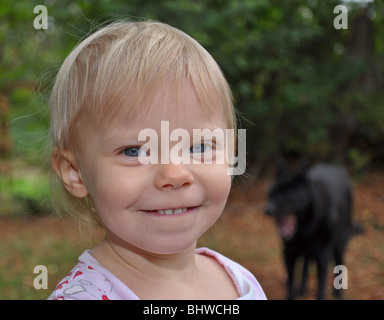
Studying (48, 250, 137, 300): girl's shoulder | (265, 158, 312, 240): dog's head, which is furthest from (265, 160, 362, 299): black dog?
(48, 250, 137, 300): girl's shoulder

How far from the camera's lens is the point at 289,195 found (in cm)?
480

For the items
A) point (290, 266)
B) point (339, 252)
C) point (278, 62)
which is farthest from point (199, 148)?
point (278, 62)

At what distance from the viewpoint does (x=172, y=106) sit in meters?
1.25

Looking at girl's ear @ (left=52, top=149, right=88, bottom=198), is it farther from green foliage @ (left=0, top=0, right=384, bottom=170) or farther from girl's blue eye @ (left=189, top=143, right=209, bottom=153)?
green foliage @ (left=0, top=0, right=384, bottom=170)

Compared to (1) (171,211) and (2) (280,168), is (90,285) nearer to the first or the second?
(1) (171,211)

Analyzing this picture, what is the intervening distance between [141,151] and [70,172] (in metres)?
0.31

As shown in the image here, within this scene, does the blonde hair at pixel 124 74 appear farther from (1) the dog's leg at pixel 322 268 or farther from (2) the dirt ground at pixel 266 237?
(1) the dog's leg at pixel 322 268

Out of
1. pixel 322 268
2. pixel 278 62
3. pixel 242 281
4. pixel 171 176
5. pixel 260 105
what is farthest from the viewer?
pixel 260 105

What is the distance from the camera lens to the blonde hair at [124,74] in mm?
1276

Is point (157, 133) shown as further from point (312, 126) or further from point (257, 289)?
point (312, 126)

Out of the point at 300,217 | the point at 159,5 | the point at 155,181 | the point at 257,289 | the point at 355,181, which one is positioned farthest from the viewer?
the point at 355,181

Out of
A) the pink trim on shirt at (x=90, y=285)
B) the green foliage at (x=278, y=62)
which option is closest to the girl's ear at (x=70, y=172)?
the pink trim on shirt at (x=90, y=285)

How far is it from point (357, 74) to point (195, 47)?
9.52 m

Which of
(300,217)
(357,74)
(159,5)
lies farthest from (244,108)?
(300,217)
